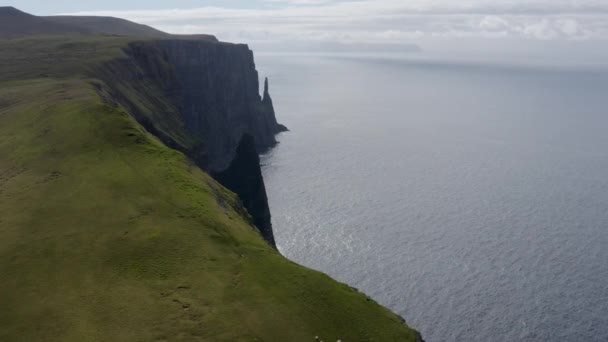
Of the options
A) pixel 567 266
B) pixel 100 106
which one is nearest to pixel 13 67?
pixel 100 106

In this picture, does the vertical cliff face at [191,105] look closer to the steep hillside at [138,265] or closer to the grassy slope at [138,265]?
the steep hillside at [138,265]

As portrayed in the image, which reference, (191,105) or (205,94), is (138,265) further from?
(205,94)

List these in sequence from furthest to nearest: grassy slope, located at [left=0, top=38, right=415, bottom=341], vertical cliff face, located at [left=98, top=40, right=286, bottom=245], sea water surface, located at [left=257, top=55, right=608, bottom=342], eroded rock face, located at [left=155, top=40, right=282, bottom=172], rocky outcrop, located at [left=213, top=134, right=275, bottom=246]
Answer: eroded rock face, located at [left=155, top=40, right=282, bottom=172] < rocky outcrop, located at [left=213, top=134, right=275, bottom=246] < vertical cliff face, located at [left=98, top=40, right=286, bottom=245] < sea water surface, located at [left=257, top=55, right=608, bottom=342] < grassy slope, located at [left=0, top=38, right=415, bottom=341]

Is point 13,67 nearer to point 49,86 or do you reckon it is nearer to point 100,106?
point 49,86

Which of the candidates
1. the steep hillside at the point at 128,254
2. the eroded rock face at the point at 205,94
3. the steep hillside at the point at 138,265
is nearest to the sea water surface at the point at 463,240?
the eroded rock face at the point at 205,94

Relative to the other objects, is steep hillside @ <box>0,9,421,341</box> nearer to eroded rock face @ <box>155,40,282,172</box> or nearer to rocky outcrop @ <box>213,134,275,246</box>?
rocky outcrop @ <box>213,134,275,246</box>

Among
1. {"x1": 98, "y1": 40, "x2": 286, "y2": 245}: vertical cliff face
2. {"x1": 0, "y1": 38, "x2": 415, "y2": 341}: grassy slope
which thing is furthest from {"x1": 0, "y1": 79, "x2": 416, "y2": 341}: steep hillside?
{"x1": 98, "y1": 40, "x2": 286, "y2": 245}: vertical cliff face
